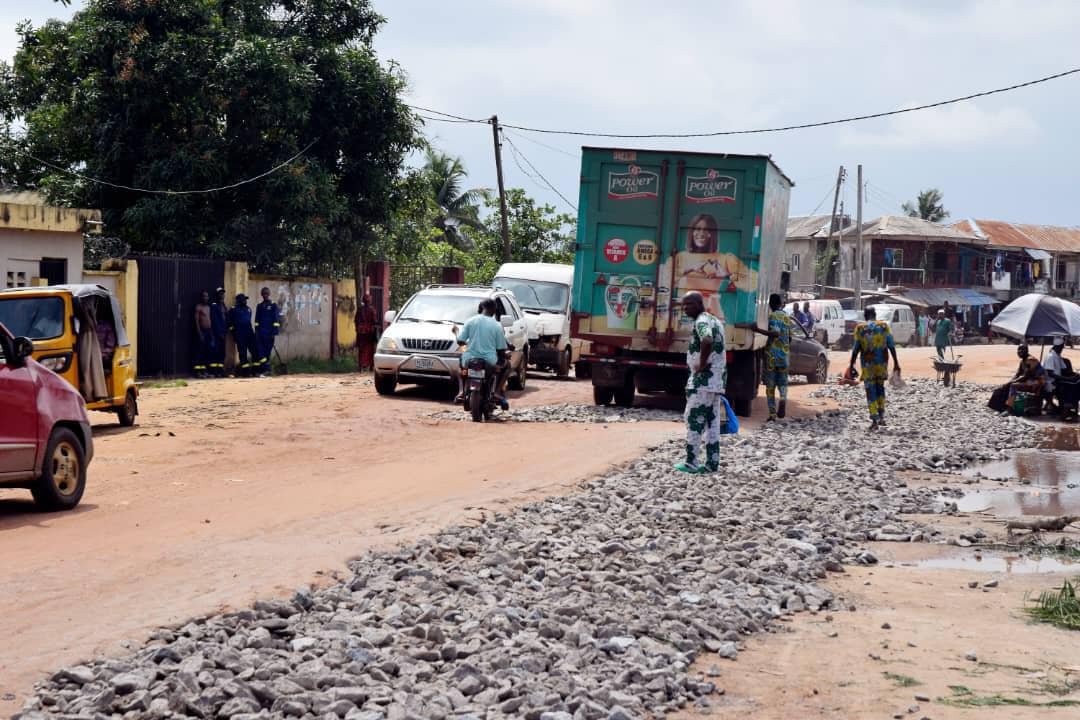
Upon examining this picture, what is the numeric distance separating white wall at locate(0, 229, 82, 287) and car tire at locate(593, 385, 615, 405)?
9.28m

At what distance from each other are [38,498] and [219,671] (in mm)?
4696

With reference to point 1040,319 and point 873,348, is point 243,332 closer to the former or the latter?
point 873,348

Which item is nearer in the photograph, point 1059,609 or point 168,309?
point 1059,609

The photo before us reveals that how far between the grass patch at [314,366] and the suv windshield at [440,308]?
21.7 ft

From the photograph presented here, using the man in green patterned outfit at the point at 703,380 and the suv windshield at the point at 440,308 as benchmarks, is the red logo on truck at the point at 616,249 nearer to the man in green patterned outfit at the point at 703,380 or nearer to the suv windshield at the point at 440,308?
the suv windshield at the point at 440,308

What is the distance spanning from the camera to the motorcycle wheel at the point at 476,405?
16500mm

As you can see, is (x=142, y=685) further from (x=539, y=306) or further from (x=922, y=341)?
(x=922, y=341)

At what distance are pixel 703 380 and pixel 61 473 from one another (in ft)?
19.1

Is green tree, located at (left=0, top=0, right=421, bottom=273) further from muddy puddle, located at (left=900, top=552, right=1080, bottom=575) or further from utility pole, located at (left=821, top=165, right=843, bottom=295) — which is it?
utility pole, located at (left=821, top=165, right=843, bottom=295)

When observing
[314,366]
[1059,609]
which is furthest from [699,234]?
[314,366]

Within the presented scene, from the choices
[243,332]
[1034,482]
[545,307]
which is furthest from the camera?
[545,307]

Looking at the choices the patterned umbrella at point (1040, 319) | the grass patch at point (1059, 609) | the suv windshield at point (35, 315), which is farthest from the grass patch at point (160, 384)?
the patterned umbrella at point (1040, 319)

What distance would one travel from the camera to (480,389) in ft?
54.1

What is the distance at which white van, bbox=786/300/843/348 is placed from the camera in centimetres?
4559
